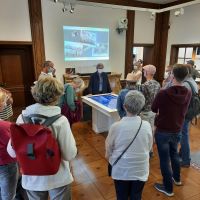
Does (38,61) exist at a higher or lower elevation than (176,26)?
lower

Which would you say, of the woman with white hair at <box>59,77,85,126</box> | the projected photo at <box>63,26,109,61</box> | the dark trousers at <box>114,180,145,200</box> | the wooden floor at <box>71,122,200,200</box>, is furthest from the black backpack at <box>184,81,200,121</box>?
the projected photo at <box>63,26,109,61</box>

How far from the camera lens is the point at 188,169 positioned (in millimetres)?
2662

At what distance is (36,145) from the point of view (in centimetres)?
108

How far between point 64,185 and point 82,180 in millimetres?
1256

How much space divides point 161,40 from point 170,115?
19.2ft

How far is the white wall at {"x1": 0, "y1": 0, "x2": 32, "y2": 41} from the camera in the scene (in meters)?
4.62

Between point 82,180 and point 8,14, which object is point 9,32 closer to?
point 8,14

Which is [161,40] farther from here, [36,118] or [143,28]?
[36,118]

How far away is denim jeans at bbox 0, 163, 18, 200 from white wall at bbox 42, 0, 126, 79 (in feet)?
14.0

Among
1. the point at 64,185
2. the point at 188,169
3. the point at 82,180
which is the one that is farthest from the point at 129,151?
the point at 188,169

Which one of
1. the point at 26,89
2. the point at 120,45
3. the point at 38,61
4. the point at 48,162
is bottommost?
the point at 26,89

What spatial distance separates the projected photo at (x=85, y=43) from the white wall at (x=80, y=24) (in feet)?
0.41

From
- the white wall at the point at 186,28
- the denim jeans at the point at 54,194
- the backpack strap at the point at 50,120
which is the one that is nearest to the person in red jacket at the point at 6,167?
the denim jeans at the point at 54,194

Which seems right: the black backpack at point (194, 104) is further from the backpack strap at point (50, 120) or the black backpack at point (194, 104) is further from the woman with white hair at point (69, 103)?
the backpack strap at point (50, 120)
